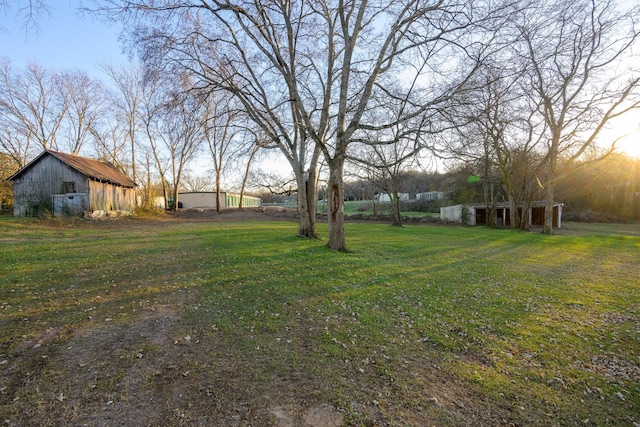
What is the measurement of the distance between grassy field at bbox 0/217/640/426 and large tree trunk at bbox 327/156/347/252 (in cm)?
309

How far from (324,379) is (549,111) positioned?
83.6 ft

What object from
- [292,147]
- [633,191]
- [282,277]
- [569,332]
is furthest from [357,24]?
[633,191]

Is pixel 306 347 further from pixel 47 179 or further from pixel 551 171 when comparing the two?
pixel 47 179

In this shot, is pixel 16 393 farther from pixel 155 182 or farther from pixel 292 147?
pixel 155 182

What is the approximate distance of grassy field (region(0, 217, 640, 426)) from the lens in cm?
277

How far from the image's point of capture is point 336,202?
10.7 m

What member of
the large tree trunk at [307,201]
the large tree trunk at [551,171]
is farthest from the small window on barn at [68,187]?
the large tree trunk at [551,171]

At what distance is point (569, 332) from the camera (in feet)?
15.5

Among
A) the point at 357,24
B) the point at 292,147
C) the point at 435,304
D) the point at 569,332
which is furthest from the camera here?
the point at 292,147

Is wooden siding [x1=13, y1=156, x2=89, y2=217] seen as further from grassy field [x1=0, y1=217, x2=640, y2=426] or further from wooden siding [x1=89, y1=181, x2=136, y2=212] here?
grassy field [x1=0, y1=217, x2=640, y2=426]

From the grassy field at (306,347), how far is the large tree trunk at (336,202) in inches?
122

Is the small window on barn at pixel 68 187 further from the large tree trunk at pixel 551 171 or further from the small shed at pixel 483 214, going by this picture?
the small shed at pixel 483 214

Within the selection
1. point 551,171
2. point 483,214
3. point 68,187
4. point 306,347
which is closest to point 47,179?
point 68,187

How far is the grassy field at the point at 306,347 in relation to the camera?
9.10 ft
